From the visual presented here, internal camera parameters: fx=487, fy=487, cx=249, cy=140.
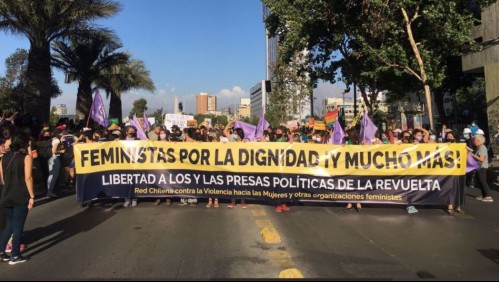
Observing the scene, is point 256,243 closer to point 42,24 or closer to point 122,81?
point 42,24

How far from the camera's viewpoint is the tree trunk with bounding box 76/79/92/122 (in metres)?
28.0

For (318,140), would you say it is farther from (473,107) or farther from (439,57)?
(473,107)

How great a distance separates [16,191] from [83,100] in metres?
23.4

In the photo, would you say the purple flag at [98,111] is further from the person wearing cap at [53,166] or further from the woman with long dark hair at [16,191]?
the woman with long dark hair at [16,191]

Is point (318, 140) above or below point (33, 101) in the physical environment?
below

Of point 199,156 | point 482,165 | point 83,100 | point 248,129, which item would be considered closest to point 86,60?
point 83,100

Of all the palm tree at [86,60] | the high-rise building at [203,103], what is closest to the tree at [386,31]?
the palm tree at [86,60]

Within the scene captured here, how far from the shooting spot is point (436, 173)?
9.45m

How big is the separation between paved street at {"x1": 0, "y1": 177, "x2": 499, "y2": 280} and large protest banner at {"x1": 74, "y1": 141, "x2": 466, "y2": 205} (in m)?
0.36

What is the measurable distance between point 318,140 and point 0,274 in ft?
30.0

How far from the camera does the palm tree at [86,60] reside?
26031mm

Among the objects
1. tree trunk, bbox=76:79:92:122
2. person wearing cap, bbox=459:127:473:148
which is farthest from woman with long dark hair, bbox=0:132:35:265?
tree trunk, bbox=76:79:92:122

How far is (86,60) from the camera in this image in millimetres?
26875

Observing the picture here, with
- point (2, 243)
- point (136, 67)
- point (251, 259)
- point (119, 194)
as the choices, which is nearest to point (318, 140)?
point (119, 194)
